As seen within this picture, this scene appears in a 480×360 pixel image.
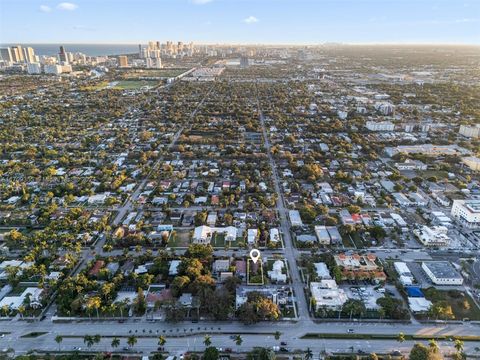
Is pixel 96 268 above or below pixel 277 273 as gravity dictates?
above

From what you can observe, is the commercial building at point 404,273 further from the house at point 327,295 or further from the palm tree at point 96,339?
the palm tree at point 96,339

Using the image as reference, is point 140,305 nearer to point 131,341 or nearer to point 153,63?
point 131,341

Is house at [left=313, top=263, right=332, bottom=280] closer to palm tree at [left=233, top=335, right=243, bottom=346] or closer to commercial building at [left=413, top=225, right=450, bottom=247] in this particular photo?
palm tree at [left=233, top=335, right=243, bottom=346]

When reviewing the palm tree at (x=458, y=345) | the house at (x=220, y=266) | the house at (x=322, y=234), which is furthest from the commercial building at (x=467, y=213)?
the house at (x=220, y=266)

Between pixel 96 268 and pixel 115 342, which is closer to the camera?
pixel 115 342

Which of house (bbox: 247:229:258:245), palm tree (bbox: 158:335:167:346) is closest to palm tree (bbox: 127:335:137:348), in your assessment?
palm tree (bbox: 158:335:167:346)

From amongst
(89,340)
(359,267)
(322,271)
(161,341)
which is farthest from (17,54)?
(359,267)

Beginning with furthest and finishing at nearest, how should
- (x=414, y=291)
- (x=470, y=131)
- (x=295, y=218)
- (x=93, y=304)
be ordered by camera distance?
(x=470, y=131), (x=295, y=218), (x=414, y=291), (x=93, y=304)
